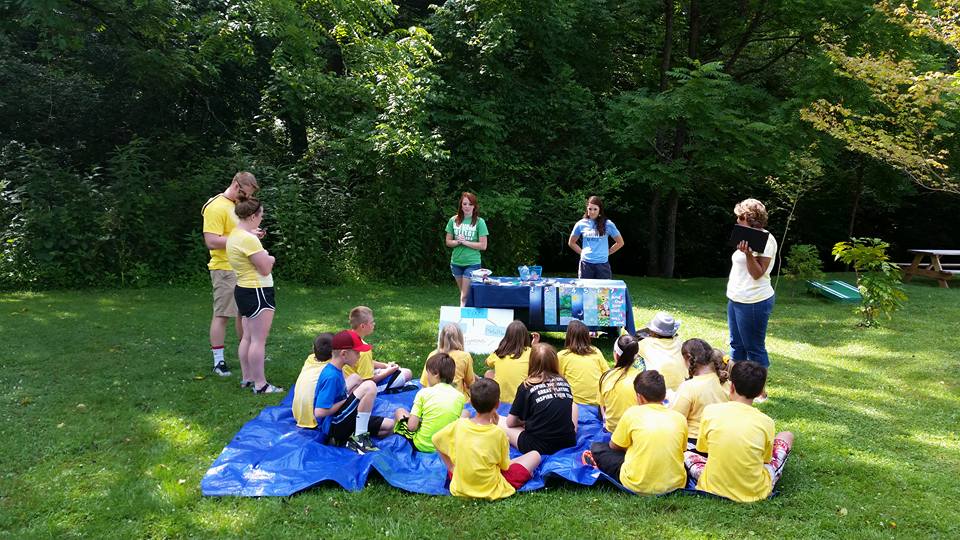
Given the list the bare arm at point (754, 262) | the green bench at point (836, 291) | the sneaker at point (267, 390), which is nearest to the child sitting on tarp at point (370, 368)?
the sneaker at point (267, 390)

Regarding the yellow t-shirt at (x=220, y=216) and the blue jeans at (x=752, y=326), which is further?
the yellow t-shirt at (x=220, y=216)

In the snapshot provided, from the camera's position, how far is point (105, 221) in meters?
10.9

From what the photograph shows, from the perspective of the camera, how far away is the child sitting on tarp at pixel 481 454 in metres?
3.69

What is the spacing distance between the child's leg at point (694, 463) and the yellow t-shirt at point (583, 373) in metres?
1.27

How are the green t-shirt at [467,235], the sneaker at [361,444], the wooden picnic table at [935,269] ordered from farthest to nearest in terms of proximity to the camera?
the wooden picnic table at [935,269] → the green t-shirt at [467,235] → the sneaker at [361,444]

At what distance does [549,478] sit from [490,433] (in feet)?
1.84

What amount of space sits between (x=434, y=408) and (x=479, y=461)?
816 mm

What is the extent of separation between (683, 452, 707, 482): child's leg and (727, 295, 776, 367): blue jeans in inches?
66.6

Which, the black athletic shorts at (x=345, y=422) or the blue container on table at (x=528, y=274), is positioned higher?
the blue container on table at (x=528, y=274)

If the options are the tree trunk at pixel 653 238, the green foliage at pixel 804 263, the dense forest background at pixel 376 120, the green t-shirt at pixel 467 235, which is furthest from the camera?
the tree trunk at pixel 653 238

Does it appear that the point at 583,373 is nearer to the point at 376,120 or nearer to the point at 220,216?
the point at 220,216

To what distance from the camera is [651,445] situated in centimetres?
370

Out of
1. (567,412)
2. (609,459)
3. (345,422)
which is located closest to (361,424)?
(345,422)

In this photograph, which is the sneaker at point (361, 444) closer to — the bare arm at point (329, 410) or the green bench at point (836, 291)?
the bare arm at point (329, 410)
